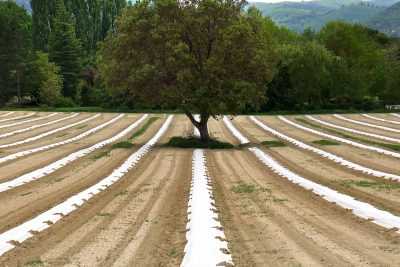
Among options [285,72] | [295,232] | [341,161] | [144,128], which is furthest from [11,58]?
[295,232]

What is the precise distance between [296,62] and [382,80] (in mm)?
14992

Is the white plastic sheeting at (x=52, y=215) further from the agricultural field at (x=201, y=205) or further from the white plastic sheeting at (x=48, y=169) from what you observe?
the white plastic sheeting at (x=48, y=169)

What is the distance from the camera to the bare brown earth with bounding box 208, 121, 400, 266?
8.38 m

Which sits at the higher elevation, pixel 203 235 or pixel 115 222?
pixel 203 235

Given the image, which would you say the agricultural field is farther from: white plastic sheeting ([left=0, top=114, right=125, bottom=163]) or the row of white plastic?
white plastic sheeting ([left=0, top=114, right=125, bottom=163])

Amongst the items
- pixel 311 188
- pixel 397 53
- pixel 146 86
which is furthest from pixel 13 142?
pixel 397 53

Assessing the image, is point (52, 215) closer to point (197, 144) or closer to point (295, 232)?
point (295, 232)

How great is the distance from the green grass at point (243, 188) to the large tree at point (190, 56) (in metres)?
13.9

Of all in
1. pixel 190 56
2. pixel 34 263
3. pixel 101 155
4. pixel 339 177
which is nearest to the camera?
pixel 34 263

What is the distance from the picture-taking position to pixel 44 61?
80250 mm

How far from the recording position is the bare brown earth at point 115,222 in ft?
29.0

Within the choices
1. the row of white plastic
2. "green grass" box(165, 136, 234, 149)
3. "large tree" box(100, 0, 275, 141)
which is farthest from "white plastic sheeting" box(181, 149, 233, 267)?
"green grass" box(165, 136, 234, 149)

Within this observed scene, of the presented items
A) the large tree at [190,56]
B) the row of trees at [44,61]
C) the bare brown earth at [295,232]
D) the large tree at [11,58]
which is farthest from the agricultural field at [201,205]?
the large tree at [11,58]

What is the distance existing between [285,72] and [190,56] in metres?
39.6
